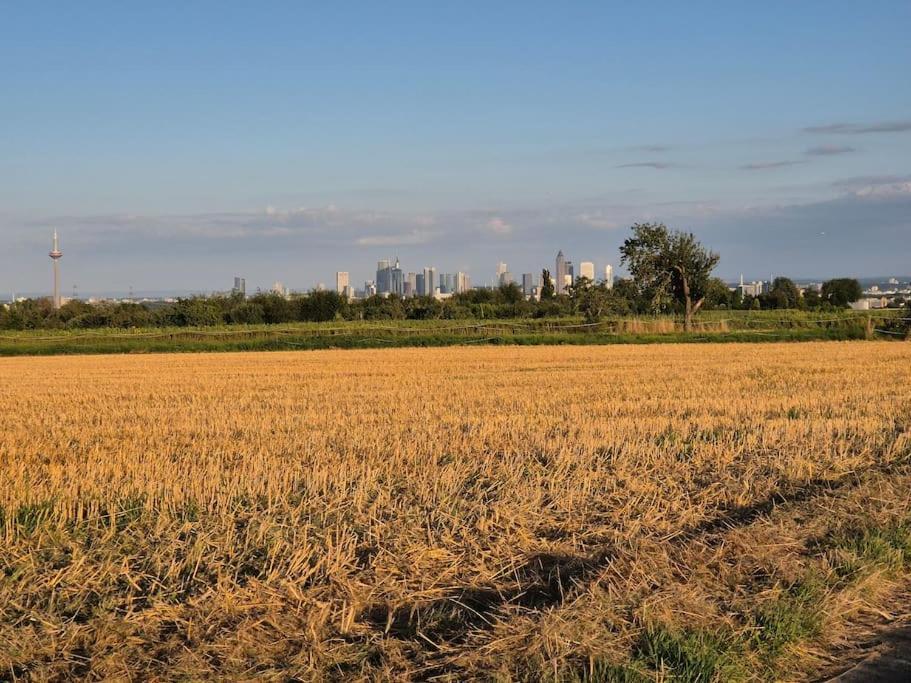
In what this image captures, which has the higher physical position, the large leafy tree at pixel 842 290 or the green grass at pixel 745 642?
the large leafy tree at pixel 842 290

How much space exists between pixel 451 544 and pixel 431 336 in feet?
129

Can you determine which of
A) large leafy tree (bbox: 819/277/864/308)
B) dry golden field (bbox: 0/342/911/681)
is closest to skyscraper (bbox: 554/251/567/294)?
large leafy tree (bbox: 819/277/864/308)

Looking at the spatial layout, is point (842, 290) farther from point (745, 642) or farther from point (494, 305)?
point (745, 642)

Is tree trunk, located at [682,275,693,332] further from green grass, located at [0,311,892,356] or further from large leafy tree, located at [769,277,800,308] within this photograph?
large leafy tree, located at [769,277,800,308]

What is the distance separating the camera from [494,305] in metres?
81.9

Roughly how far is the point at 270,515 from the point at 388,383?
1476 centimetres

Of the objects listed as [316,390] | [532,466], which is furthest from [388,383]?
[532,466]

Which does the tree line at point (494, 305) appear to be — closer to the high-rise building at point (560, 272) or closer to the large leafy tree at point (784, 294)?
the large leafy tree at point (784, 294)

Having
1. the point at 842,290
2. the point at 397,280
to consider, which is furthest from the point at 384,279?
the point at 842,290

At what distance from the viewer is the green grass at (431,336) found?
44281mm

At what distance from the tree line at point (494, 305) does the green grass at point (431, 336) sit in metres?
3.30

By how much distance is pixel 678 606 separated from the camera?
5.50 meters

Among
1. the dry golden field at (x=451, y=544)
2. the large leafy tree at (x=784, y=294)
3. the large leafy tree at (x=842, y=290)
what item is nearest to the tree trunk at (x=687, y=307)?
the large leafy tree at (x=784, y=294)

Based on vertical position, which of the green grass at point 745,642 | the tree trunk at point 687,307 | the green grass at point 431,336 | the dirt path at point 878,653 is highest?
the tree trunk at point 687,307
